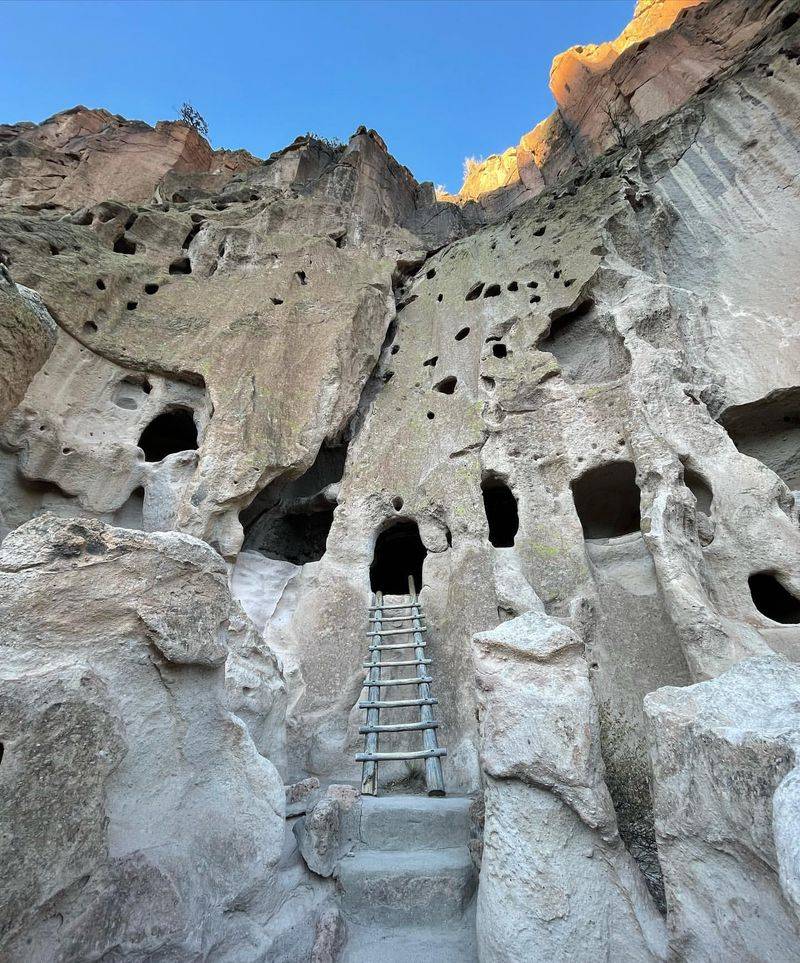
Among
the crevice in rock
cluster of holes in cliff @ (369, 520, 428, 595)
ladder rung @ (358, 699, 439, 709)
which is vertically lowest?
ladder rung @ (358, 699, 439, 709)

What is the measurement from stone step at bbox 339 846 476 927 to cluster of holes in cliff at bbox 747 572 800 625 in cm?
491

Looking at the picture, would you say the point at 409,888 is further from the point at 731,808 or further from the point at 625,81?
the point at 625,81

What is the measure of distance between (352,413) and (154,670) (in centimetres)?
579

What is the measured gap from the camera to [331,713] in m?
5.23

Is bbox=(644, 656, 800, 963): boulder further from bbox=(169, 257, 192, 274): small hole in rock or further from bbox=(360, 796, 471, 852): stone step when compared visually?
bbox=(169, 257, 192, 274): small hole in rock

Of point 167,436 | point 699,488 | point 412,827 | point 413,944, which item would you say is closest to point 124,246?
point 167,436

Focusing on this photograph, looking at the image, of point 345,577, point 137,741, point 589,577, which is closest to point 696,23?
point 589,577

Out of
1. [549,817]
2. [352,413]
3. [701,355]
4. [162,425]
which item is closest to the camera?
[549,817]

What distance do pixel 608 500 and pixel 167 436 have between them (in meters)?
7.20

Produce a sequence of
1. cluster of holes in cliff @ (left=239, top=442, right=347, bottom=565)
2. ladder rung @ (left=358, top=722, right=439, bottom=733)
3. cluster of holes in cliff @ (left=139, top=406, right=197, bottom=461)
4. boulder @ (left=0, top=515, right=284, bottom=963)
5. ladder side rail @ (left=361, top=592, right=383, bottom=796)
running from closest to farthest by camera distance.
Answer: boulder @ (left=0, top=515, right=284, bottom=963) < ladder side rail @ (left=361, top=592, right=383, bottom=796) < ladder rung @ (left=358, top=722, right=439, bottom=733) < cluster of holes in cliff @ (left=239, top=442, right=347, bottom=565) < cluster of holes in cliff @ (left=139, top=406, right=197, bottom=461)

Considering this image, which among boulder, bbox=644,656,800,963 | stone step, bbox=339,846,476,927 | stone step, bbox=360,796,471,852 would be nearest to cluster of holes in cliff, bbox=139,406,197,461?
stone step, bbox=360,796,471,852

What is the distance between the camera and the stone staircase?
2.67m

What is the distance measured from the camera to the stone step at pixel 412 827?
10.7ft

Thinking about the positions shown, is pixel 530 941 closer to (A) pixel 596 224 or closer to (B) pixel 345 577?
(B) pixel 345 577
